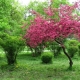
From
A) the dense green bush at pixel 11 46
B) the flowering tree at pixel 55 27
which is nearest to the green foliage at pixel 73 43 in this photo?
the dense green bush at pixel 11 46

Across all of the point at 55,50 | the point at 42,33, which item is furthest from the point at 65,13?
the point at 55,50

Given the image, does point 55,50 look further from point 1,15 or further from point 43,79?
point 43,79

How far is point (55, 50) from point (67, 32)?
35.1 feet

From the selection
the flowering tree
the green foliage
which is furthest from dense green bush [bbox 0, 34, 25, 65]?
the green foliage

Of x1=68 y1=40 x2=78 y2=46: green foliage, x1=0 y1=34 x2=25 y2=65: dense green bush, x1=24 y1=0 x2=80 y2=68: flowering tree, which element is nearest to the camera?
x1=24 y1=0 x2=80 y2=68: flowering tree

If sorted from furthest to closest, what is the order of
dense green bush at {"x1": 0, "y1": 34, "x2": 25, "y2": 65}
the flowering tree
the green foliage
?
the green foliage
dense green bush at {"x1": 0, "y1": 34, "x2": 25, "y2": 65}
the flowering tree

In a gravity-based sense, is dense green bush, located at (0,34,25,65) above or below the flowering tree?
below

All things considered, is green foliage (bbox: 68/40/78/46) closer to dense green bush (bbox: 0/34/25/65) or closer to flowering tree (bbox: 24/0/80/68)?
dense green bush (bbox: 0/34/25/65)

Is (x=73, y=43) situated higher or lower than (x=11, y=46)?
lower

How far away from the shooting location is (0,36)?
1761cm

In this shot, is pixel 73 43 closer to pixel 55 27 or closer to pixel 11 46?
pixel 11 46

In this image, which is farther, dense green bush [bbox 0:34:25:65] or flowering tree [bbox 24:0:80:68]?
dense green bush [bbox 0:34:25:65]

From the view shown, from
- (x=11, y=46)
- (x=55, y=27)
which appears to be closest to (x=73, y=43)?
(x=11, y=46)

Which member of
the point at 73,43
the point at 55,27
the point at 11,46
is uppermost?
the point at 55,27
